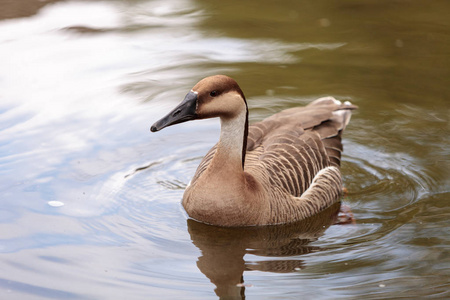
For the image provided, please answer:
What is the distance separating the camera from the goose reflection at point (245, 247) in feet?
21.1

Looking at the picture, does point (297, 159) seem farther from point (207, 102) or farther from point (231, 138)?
point (207, 102)

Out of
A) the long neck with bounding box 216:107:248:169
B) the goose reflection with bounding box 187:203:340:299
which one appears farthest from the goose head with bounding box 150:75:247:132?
the goose reflection with bounding box 187:203:340:299

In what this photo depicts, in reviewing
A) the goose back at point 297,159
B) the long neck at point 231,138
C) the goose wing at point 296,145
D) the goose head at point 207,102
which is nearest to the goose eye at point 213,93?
the goose head at point 207,102

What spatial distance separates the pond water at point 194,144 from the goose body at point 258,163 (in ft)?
0.69

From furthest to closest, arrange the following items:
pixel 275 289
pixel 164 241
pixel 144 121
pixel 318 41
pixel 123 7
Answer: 1. pixel 123 7
2. pixel 318 41
3. pixel 144 121
4. pixel 164 241
5. pixel 275 289

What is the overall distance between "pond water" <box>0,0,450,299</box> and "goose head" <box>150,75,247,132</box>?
1.23 meters

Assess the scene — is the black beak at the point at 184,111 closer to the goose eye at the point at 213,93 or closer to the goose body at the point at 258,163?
the goose body at the point at 258,163

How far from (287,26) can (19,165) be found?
6.48 metres


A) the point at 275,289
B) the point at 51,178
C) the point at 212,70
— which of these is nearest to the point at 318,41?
the point at 212,70

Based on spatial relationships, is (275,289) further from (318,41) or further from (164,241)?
(318,41)

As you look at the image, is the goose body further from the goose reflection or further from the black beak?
the goose reflection

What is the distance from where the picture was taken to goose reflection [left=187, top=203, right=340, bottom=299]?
642cm

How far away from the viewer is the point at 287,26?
13.2 m

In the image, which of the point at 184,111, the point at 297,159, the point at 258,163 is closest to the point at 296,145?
the point at 297,159
